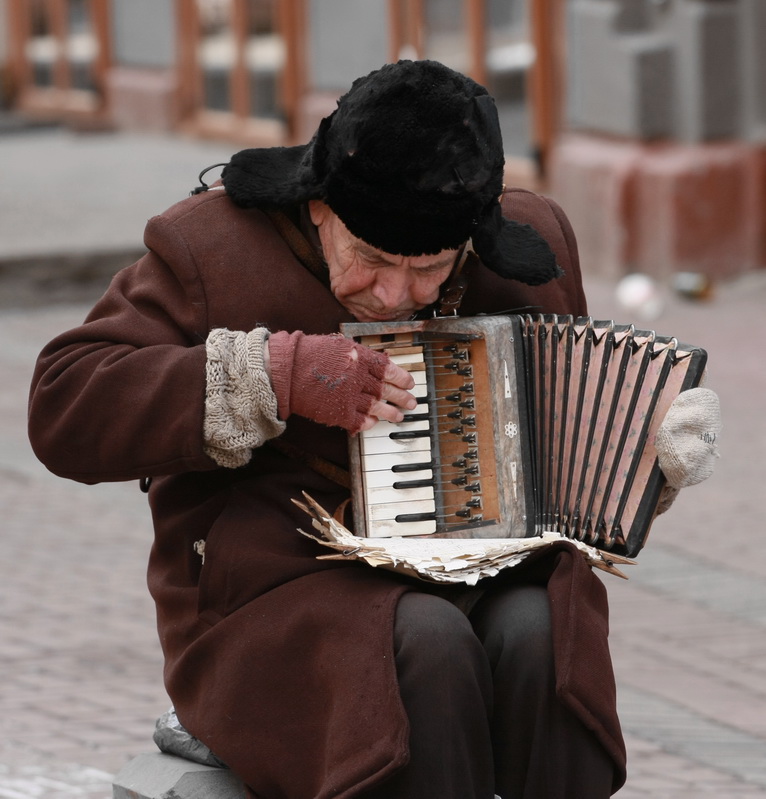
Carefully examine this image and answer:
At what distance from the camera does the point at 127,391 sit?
2547 mm

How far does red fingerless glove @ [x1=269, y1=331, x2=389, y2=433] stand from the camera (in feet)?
8.26

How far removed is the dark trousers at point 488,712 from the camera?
240cm

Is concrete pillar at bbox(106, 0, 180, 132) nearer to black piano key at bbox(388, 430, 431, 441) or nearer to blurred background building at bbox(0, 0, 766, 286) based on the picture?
blurred background building at bbox(0, 0, 766, 286)

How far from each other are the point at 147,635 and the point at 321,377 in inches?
89.7

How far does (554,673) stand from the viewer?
2.48 m

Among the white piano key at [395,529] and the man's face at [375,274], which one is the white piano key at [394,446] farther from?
the man's face at [375,274]

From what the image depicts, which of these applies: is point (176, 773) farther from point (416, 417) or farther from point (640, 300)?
point (640, 300)

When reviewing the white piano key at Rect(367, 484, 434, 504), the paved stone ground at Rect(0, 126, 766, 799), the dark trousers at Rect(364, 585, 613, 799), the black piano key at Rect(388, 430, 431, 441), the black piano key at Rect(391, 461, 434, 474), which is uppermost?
the black piano key at Rect(388, 430, 431, 441)

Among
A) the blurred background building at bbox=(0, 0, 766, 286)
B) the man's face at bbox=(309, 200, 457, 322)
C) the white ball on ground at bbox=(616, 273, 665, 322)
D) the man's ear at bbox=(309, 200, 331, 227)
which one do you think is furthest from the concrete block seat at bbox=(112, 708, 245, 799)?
the blurred background building at bbox=(0, 0, 766, 286)

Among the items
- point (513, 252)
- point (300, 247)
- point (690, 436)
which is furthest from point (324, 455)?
point (690, 436)

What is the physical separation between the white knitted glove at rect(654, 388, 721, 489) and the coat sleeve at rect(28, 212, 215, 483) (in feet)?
2.44

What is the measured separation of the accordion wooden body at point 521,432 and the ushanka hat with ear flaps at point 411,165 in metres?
0.16

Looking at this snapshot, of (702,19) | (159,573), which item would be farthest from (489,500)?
(702,19)

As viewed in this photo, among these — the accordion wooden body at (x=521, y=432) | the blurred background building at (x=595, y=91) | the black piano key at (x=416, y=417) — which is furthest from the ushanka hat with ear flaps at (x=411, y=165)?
the blurred background building at (x=595, y=91)
